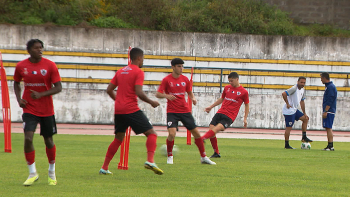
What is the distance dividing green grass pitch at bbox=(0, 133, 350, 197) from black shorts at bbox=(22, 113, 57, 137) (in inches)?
30.2

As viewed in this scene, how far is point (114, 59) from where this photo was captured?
95.1 feet

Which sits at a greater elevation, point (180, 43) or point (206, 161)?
point (180, 43)

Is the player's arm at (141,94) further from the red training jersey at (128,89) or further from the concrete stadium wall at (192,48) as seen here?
the concrete stadium wall at (192,48)

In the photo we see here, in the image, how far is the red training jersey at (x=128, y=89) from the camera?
7969 mm

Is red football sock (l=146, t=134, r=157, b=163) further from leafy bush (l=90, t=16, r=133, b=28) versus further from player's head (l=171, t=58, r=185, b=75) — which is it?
leafy bush (l=90, t=16, r=133, b=28)

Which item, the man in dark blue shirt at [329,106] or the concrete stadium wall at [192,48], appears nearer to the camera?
the man in dark blue shirt at [329,106]

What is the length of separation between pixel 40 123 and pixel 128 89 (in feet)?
4.71

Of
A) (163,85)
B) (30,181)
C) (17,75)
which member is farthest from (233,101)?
(30,181)

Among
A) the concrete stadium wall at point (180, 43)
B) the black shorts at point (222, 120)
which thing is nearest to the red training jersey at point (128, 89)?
the black shorts at point (222, 120)

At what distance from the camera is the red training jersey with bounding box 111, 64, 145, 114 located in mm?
7969

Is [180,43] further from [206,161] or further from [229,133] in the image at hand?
[206,161]

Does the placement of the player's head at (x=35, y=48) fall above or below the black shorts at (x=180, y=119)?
above

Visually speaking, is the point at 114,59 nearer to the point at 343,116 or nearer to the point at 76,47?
the point at 76,47

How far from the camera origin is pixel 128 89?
314 inches
